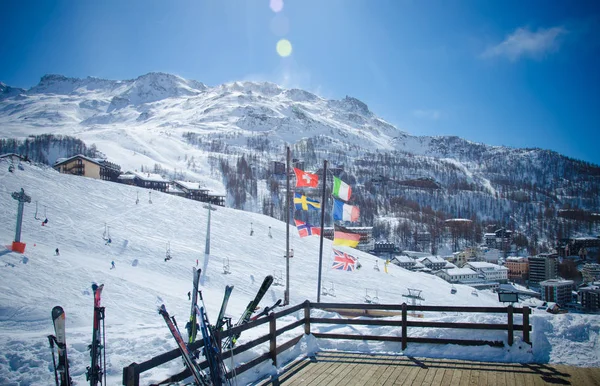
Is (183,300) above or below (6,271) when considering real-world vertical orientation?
below

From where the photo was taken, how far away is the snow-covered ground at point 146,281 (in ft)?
25.8

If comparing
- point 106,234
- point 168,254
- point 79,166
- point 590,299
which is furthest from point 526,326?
point 79,166

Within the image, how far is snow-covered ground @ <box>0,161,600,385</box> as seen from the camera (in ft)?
25.8

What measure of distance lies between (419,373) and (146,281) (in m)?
21.8

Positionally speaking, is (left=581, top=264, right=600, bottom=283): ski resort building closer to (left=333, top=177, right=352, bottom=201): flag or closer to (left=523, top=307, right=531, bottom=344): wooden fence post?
(left=333, top=177, right=352, bottom=201): flag

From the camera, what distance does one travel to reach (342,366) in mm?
7266

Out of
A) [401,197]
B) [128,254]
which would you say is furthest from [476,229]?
[128,254]

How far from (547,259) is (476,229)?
195ft

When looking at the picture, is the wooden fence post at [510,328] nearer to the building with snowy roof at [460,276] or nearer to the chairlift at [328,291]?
the chairlift at [328,291]

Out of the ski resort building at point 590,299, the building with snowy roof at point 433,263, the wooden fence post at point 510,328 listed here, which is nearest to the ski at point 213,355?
the wooden fence post at point 510,328

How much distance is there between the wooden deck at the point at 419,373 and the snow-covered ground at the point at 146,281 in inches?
16.5

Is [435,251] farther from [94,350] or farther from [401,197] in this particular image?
[94,350]

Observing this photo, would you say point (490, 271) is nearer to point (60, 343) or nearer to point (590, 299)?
point (590, 299)

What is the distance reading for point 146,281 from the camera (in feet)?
78.4
